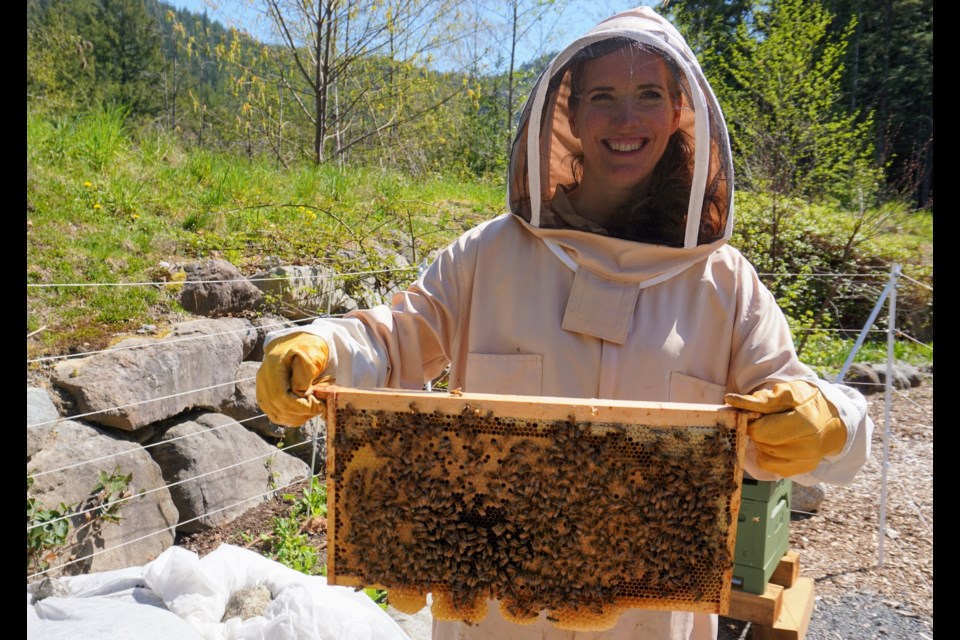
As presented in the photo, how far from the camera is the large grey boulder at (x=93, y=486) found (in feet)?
10.9

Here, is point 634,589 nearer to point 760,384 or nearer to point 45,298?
point 760,384

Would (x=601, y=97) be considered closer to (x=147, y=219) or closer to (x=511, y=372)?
(x=511, y=372)

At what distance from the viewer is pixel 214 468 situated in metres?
4.21

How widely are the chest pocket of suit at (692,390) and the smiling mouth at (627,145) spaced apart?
0.70 metres

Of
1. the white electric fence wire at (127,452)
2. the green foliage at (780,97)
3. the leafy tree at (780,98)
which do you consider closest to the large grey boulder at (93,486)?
the white electric fence wire at (127,452)

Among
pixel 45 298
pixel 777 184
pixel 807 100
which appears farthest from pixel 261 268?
pixel 807 100

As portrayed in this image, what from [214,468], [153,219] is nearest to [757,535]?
[214,468]

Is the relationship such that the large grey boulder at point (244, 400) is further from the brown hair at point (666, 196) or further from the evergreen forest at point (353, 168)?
the brown hair at point (666, 196)

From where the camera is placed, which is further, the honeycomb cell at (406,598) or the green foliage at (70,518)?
the green foliage at (70,518)

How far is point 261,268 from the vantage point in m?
5.06

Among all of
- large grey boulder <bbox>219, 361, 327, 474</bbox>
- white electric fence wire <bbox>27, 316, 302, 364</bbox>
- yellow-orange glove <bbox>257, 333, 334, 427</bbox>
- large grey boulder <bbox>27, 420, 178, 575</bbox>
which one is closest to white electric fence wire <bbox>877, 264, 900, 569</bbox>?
large grey boulder <bbox>219, 361, 327, 474</bbox>

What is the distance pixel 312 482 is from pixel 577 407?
11.1 feet

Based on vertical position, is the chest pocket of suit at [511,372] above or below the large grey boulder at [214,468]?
above

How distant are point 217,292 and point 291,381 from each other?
10.2 ft
